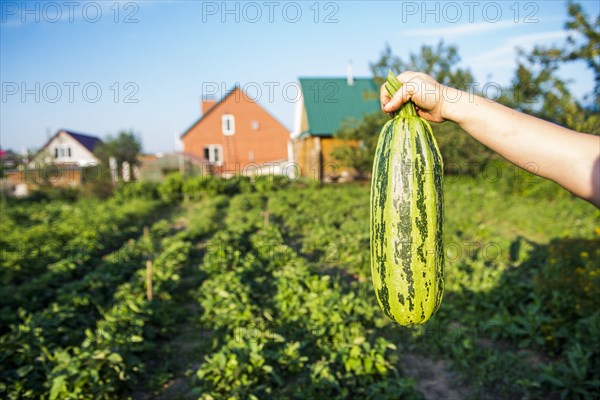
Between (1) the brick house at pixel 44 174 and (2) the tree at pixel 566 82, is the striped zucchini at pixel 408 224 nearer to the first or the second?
(2) the tree at pixel 566 82

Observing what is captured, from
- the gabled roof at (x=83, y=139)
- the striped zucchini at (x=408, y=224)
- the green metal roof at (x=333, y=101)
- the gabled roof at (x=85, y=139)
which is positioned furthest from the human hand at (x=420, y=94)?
the gabled roof at (x=85, y=139)

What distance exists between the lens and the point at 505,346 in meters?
5.23

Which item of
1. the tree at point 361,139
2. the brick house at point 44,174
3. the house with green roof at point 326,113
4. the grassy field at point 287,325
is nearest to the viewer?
the grassy field at point 287,325

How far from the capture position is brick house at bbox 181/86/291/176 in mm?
32312

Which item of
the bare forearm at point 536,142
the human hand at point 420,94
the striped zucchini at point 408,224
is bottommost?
the striped zucchini at point 408,224

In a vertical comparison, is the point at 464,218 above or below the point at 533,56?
below

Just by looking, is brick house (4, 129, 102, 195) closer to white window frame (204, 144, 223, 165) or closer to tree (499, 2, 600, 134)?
white window frame (204, 144, 223, 165)

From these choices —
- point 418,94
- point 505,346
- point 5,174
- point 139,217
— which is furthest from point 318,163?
point 418,94

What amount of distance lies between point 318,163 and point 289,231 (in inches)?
587

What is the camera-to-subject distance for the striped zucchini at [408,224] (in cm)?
159

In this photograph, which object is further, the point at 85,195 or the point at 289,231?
the point at 85,195

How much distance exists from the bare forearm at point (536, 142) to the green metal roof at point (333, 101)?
25296 mm

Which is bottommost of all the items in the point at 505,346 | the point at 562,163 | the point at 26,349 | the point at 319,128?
the point at 505,346

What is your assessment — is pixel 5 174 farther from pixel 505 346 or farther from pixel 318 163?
pixel 505 346
